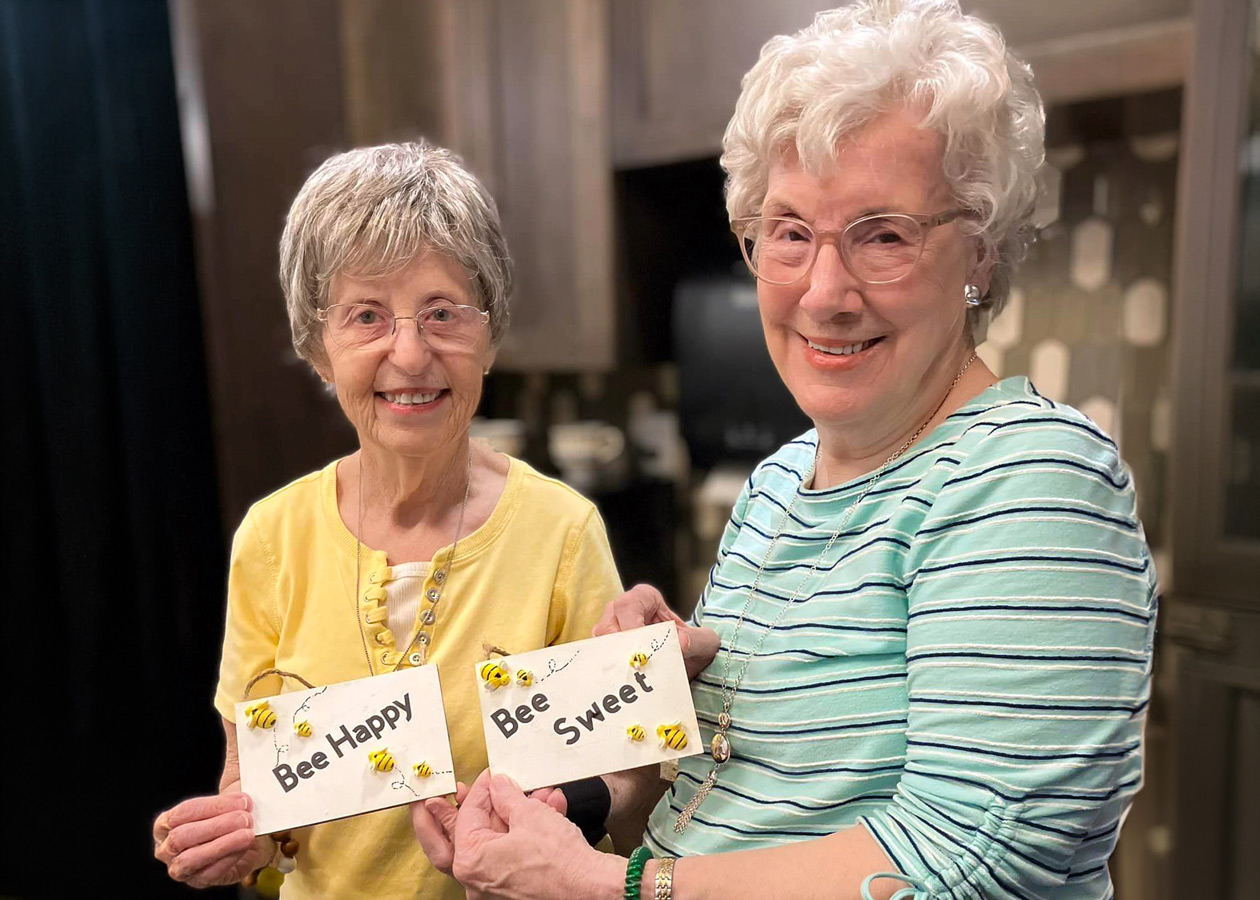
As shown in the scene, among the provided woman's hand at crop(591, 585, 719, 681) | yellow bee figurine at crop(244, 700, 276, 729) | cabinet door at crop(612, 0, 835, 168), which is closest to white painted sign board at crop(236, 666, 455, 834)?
yellow bee figurine at crop(244, 700, 276, 729)

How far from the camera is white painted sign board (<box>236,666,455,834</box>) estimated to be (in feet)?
2.74

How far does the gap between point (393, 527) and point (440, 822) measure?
0.31m

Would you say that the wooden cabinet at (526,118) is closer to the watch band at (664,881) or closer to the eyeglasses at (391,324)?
the eyeglasses at (391,324)

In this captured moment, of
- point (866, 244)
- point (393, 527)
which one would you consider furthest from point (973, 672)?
point (393, 527)

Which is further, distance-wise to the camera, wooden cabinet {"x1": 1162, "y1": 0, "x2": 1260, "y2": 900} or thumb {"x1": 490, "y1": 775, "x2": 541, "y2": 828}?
wooden cabinet {"x1": 1162, "y1": 0, "x2": 1260, "y2": 900}

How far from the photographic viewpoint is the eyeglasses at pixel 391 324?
0.92m

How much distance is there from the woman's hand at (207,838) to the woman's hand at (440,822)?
6.2 inches


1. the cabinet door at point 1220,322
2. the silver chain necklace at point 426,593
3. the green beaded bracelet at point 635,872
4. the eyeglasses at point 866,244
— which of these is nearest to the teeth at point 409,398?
the silver chain necklace at point 426,593

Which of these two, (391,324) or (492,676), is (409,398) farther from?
(492,676)

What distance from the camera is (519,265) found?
2537 mm

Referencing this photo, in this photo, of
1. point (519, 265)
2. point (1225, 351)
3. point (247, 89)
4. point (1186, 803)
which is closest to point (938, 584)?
point (1225, 351)

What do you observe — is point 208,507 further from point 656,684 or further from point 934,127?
point 934,127

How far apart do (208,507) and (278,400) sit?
328 mm

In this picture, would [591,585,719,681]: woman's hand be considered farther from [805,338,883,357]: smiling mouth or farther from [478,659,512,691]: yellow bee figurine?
[805,338,883,357]: smiling mouth
